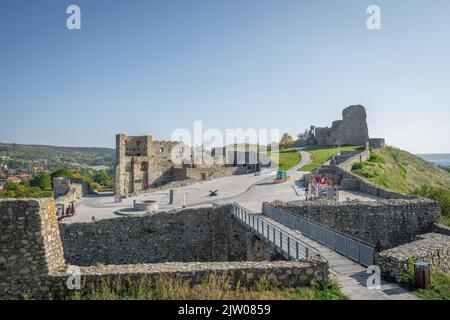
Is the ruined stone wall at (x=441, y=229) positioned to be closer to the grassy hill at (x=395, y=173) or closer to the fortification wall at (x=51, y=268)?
the fortification wall at (x=51, y=268)

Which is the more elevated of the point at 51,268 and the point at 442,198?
the point at 51,268

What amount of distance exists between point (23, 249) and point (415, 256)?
390 inches

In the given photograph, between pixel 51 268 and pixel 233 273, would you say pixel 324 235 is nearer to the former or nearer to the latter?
pixel 233 273

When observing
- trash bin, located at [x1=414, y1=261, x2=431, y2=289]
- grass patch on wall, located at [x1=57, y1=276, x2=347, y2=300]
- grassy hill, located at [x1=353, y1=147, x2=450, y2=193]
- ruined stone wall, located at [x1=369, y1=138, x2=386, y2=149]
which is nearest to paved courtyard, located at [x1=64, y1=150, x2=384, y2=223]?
grassy hill, located at [x1=353, y1=147, x2=450, y2=193]

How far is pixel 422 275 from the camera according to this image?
27.9ft

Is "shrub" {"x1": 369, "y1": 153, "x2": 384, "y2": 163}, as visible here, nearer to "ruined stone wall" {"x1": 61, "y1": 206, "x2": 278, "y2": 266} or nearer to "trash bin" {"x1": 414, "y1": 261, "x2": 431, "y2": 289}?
"ruined stone wall" {"x1": 61, "y1": 206, "x2": 278, "y2": 266}

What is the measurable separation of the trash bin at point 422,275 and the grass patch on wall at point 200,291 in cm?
204

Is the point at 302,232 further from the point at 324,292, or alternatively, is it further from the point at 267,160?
the point at 267,160

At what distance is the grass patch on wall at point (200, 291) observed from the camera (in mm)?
7371

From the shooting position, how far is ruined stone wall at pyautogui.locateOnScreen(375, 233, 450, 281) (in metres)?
9.25

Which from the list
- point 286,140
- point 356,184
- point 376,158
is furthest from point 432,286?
point 286,140

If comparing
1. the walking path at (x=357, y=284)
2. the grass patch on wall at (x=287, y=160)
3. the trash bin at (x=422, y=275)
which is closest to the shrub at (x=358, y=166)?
the grass patch on wall at (x=287, y=160)

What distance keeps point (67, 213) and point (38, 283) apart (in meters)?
14.5

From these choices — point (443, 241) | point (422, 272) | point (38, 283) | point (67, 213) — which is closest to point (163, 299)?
point (38, 283)
